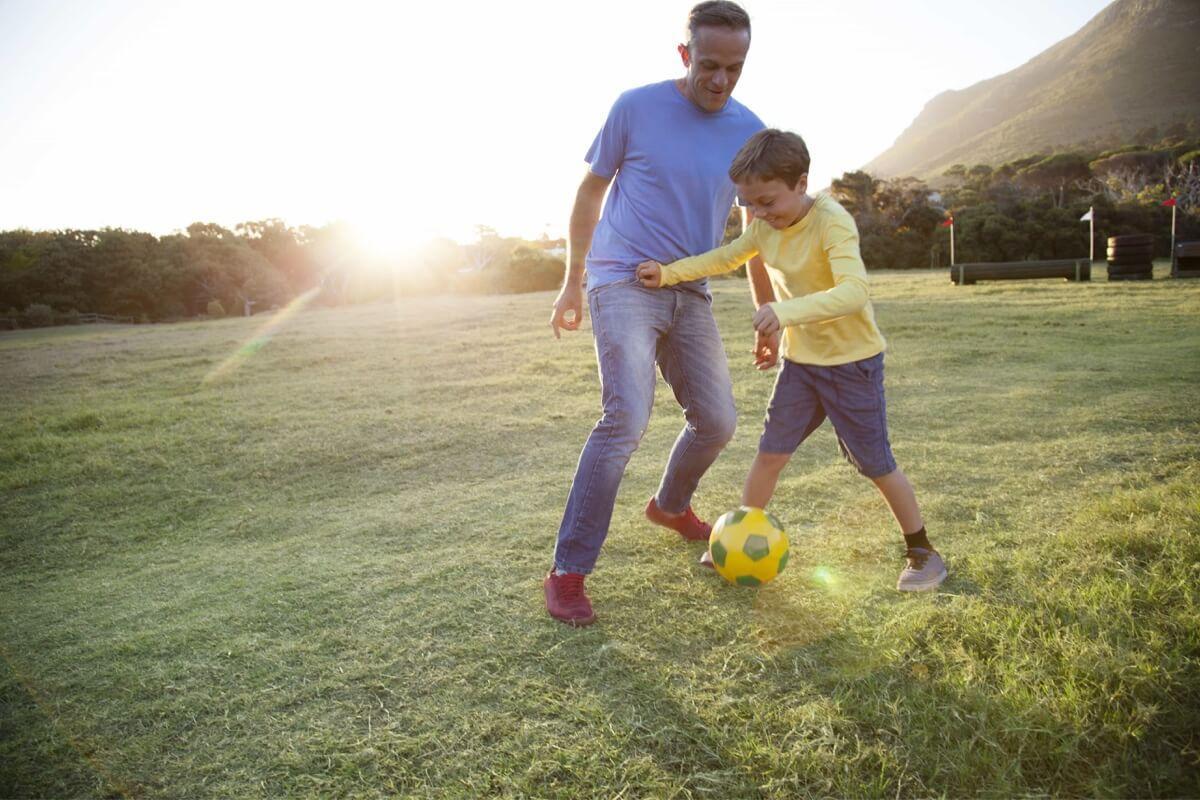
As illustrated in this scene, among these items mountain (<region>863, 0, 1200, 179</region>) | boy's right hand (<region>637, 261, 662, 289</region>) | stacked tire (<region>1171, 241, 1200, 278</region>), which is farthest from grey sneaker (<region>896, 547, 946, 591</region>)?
A: mountain (<region>863, 0, 1200, 179</region>)

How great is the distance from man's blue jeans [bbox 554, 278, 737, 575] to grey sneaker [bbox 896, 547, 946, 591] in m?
0.95

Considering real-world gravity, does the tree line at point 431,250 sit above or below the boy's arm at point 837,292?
above

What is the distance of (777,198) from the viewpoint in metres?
2.78

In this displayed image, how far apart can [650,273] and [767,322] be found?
59cm

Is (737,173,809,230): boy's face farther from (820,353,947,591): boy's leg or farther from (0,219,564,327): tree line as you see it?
(0,219,564,327): tree line

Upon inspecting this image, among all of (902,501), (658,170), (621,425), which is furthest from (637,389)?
(902,501)

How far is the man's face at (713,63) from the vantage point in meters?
2.84

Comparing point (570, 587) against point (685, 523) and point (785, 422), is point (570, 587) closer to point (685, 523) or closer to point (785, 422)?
point (685, 523)

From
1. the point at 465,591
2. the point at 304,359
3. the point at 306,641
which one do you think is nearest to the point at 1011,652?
the point at 465,591

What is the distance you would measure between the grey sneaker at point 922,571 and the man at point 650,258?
95cm

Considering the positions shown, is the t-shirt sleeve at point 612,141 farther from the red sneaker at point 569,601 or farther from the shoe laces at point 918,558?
the shoe laces at point 918,558

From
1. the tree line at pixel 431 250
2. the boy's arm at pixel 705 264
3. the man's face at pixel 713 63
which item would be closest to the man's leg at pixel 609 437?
the boy's arm at pixel 705 264

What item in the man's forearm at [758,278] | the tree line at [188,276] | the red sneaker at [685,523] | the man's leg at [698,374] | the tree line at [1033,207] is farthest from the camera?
the tree line at [188,276]

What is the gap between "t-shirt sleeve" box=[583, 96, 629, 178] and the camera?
3029mm
